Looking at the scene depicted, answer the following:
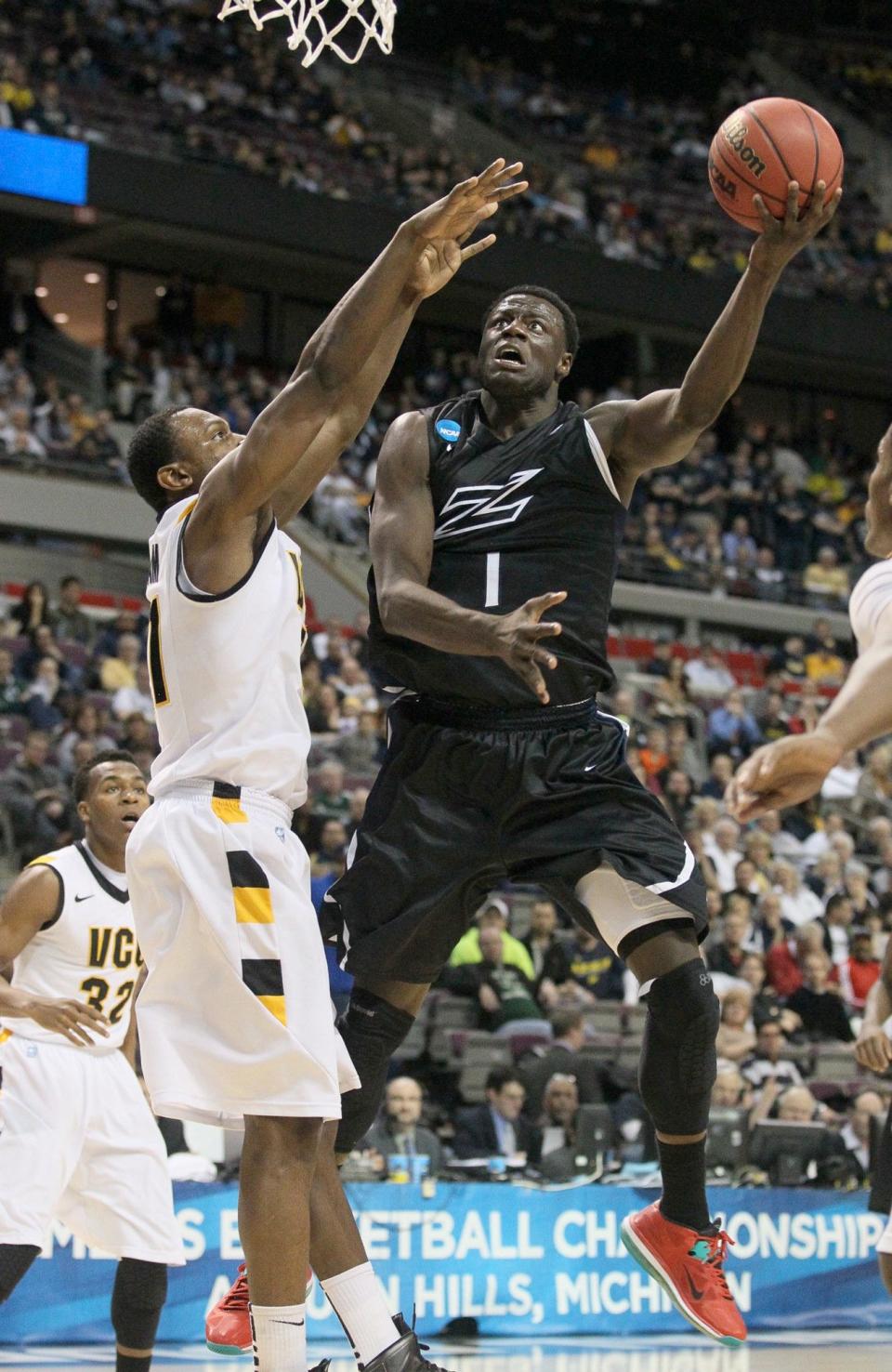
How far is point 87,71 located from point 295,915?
1937 centimetres

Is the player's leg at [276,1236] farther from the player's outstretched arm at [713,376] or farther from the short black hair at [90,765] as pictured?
the short black hair at [90,765]

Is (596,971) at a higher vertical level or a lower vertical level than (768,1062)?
higher

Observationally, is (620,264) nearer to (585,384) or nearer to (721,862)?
(585,384)

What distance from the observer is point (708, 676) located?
20.4m

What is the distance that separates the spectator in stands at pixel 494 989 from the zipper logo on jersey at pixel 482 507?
7.16 m

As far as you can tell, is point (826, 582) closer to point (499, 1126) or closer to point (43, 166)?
point (43, 166)

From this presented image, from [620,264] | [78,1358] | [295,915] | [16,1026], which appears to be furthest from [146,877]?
[620,264]

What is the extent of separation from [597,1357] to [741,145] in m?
6.28

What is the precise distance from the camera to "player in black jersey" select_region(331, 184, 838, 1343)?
491cm

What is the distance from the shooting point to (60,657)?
1456cm

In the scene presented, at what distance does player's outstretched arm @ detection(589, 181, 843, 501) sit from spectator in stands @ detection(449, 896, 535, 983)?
281 inches

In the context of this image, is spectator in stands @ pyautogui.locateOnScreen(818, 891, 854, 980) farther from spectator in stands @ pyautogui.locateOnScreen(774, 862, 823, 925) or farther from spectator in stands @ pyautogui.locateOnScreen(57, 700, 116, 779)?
spectator in stands @ pyautogui.locateOnScreen(57, 700, 116, 779)

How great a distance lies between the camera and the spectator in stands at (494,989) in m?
12.0

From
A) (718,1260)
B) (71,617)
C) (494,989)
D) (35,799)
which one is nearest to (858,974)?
(494,989)
